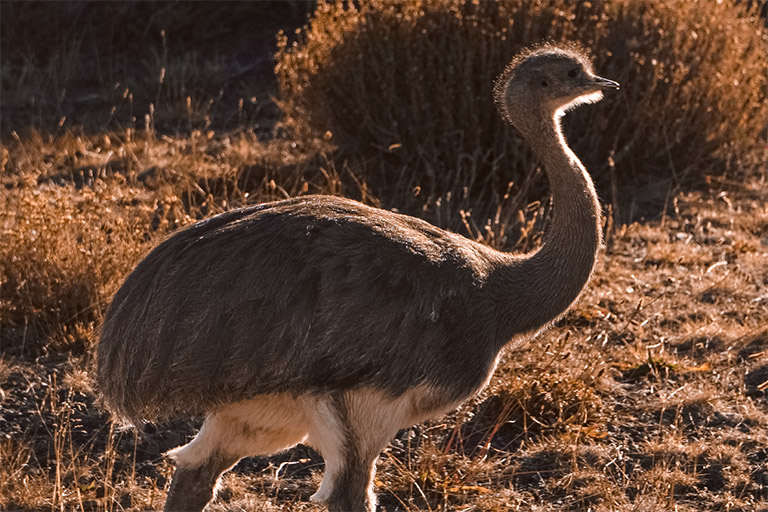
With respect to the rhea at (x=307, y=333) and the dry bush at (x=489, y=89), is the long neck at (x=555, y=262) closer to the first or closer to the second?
the rhea at (x=307, y=333)

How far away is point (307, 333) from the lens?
9.47ft

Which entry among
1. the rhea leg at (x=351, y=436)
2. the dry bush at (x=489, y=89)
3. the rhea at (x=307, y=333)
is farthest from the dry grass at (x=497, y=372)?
the rhea leg at (x=351, y=436)

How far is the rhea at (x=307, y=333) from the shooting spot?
9.45 ft

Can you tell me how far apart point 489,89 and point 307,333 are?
3.59 meters

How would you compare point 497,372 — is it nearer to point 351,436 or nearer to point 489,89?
point 351,436

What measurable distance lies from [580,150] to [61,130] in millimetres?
3472

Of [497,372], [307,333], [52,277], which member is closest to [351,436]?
[307,333]

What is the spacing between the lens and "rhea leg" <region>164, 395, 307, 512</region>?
312 centimetres

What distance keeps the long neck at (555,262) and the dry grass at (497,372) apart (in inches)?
31.0

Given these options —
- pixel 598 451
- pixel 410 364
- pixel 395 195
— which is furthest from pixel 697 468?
pixel 395 195

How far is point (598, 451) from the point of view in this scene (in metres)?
4.13

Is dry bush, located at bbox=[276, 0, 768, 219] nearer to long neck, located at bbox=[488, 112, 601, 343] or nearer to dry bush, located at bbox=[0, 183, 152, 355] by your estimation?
dry bush, located at bbox=[0, 183, 152, 355]

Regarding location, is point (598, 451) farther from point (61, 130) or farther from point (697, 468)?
point (61, 130)

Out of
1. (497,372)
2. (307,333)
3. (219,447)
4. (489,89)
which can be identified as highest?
(307,333)
